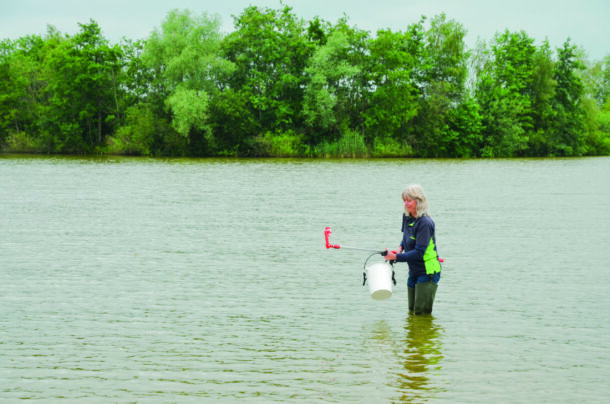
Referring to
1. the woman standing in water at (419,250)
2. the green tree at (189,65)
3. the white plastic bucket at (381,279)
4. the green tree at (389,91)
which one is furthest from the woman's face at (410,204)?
the green tree at (389,91)

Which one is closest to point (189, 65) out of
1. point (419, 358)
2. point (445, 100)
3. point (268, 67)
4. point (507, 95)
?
point (268, 67)

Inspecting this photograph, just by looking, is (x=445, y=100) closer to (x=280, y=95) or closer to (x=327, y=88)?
(x=327, y=88)

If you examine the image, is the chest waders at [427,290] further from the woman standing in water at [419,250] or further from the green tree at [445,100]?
the green tree at [445,100]

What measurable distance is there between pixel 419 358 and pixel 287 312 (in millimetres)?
2324

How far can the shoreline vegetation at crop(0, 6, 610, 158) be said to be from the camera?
66.6 meters

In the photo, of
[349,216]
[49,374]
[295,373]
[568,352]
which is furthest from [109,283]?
[349,216]

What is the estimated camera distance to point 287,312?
30.0 ft

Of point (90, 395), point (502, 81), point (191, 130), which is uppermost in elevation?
point (502, 81)

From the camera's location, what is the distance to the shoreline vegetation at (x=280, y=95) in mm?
66625

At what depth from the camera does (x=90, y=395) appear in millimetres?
6141

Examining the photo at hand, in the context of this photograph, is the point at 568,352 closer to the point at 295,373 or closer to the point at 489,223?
the point at 295,373

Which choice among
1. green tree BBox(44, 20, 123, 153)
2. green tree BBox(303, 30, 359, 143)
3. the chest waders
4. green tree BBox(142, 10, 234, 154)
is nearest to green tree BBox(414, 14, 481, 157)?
green tree BBox(303, 30, 359, 143)

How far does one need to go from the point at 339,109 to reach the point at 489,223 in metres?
52.3

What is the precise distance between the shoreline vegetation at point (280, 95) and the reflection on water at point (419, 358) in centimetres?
5626
